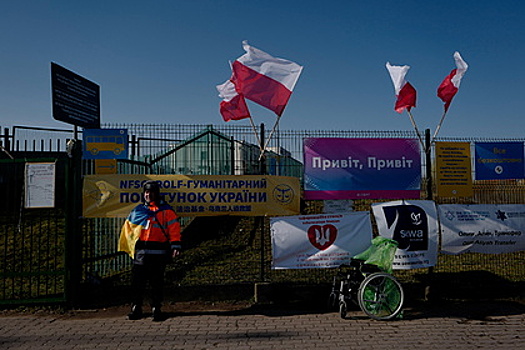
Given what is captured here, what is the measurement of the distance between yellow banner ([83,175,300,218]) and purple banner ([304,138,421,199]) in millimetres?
476

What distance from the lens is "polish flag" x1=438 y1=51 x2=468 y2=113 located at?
25.1 ft

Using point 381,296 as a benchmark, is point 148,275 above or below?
above

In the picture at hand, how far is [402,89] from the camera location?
771cm

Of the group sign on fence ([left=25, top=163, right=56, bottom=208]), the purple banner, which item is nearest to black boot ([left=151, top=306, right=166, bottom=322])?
sign on fence ([left=25, top=163, right=56, bottom=208])

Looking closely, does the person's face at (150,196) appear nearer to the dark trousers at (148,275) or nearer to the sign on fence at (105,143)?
the dark trousers at (148,275)

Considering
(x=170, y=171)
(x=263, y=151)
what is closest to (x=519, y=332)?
(x=263, y=151)

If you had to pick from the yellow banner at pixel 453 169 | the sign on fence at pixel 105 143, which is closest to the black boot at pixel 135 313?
the sign on fence at pixel 105 143

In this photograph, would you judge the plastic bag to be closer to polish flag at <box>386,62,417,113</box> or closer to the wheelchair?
the wheelchair

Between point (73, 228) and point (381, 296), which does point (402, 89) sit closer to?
point (381, 296)

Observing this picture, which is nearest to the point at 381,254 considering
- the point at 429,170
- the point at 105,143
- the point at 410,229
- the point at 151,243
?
the point at 410,229

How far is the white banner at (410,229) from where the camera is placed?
291 inches

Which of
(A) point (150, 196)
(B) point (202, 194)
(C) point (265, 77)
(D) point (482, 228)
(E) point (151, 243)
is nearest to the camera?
(E) point (151, 243)

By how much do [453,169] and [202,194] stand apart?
420 centimetres

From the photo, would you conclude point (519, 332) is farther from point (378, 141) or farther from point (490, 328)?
point (378, 141)
